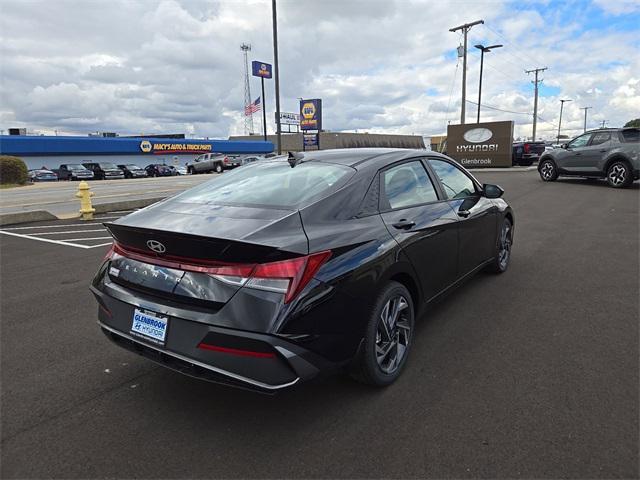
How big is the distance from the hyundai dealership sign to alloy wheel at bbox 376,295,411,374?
2606cm

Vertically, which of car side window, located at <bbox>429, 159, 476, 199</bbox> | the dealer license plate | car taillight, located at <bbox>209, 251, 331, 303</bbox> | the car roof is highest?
the car roof

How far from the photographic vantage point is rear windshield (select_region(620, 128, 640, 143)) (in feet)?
43.9

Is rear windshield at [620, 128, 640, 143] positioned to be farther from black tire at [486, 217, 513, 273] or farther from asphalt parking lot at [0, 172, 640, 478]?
asphalt parking lot at [0, 172, 640, 478]

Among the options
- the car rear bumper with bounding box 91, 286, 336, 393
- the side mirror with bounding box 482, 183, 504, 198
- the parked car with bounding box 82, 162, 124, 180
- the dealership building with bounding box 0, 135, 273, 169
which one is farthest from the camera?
the dealership building with bounding box 0, 135, 273, 169

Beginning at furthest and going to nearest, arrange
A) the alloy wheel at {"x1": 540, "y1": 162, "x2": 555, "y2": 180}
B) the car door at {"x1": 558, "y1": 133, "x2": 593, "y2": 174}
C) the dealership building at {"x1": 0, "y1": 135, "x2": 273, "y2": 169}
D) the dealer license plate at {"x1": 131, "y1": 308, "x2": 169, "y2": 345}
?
the dealership building at {"x1": 0, "y1": 135, "x2": 273, "y2": 169} < the alloy wheel at {"x1": 540, "y1": 162, "x2": 555, "y2": 180} < the car door at {"x1": 558, "y1": 133, "x2": 593, "y2": 174} < the dealer license plate at {"x1": 131, "y1": 308, "x2": 169, "y2": 345}

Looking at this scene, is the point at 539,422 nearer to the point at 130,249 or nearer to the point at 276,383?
the point at 276,383

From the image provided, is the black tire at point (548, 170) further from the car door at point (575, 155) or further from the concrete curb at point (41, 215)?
the concrete curb at point (41, 215)

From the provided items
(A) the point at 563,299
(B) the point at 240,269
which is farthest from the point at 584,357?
(B) the point at 240,269

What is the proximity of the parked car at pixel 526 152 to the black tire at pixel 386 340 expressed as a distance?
27311 millimetres

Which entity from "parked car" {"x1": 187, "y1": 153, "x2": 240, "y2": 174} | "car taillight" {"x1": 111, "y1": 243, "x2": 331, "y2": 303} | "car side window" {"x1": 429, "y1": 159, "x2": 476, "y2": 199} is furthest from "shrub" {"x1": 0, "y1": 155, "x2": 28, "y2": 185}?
"car taillight" {"x1": 111, "y1": 243, "x2": 331, "y2": 303}

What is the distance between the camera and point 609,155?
14.0 metres

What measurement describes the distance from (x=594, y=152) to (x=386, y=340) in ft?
48.2

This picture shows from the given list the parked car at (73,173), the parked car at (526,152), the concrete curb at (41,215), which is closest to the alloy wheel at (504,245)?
the concrete curb at (41,215)

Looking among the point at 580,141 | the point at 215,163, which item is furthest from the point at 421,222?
the point at 215,163
